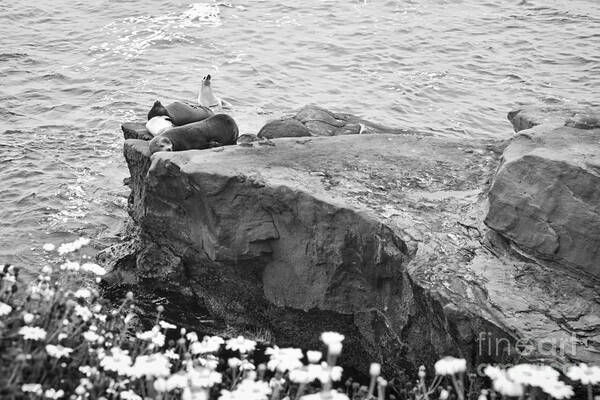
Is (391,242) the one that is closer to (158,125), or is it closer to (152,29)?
(158,125)

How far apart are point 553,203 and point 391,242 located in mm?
1492

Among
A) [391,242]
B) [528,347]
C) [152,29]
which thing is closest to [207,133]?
[391,242]

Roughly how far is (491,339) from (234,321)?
9.92ft

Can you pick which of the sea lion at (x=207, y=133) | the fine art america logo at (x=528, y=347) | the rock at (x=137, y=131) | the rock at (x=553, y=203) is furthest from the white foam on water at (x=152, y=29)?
the fine art america logo at (x=528, y=347)

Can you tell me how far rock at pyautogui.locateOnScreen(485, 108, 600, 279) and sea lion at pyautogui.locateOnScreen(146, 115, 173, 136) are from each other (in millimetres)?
4752

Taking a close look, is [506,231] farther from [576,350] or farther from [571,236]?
[576,350]

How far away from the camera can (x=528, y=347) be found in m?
6.28

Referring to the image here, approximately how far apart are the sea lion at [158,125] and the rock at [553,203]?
4752 mm

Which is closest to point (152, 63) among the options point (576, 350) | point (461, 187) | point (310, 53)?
point (310, 53)

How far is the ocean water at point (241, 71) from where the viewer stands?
1188 cm

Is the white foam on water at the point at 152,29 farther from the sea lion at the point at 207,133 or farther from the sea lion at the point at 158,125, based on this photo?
the sea lion at the point at 207,133

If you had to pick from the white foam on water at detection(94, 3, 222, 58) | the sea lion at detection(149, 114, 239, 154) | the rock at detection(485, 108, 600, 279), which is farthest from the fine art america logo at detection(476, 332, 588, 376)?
the white foam on water at detection(94, 3, 222, 58)

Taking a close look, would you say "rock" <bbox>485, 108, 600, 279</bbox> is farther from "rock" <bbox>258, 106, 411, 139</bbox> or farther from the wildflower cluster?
"rock" <bbox>258, 106, 411, 139</bbox>

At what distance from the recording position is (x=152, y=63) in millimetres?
16953
